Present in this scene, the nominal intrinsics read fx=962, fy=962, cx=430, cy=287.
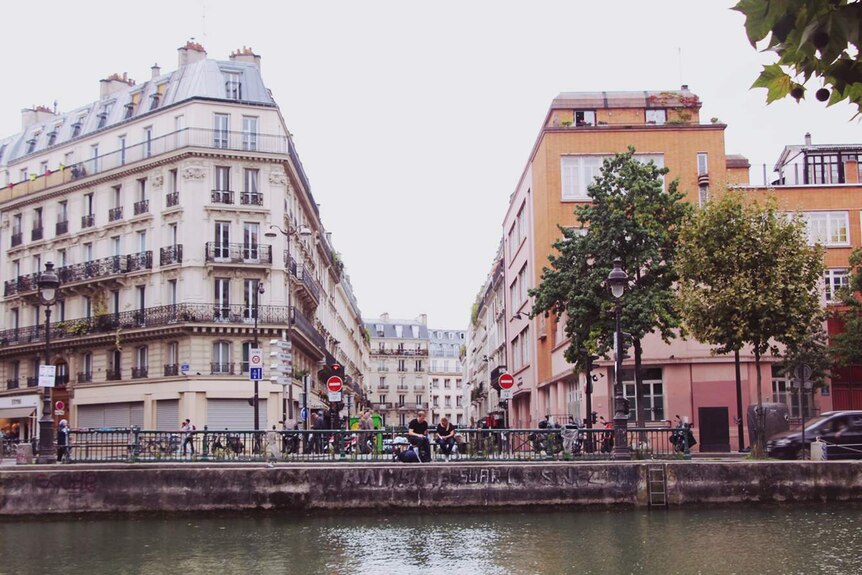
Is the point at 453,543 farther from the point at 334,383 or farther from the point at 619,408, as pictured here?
the point at 334,383

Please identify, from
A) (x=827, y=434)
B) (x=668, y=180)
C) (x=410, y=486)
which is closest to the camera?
(x=410, y=486)

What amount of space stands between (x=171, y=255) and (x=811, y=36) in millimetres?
46239

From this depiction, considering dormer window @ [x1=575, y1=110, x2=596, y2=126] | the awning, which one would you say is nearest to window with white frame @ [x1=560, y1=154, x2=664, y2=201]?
dormer window @ [x1=575, y1=110, x2=596, y2=126]

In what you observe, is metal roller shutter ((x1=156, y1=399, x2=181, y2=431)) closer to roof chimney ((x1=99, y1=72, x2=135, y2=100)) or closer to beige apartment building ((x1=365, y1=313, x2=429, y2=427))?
roof chimney ((x1=99, y1=72, x2=135, y2=100))

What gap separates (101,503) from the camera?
20984 millimetres

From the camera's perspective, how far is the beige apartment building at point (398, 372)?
466 feet

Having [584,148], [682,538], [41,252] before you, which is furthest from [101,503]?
[41,252]

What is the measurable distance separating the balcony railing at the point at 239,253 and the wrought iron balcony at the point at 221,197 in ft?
7.10

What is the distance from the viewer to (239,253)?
4769 cm

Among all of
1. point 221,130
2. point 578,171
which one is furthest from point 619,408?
point 221,130

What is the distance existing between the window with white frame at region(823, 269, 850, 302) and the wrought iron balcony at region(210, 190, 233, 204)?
28.2 metres

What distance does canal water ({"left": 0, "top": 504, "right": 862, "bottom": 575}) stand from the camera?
13281 millimetres

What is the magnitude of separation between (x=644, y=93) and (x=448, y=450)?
2703 centimetres

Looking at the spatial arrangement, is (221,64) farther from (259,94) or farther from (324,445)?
(324,445)
